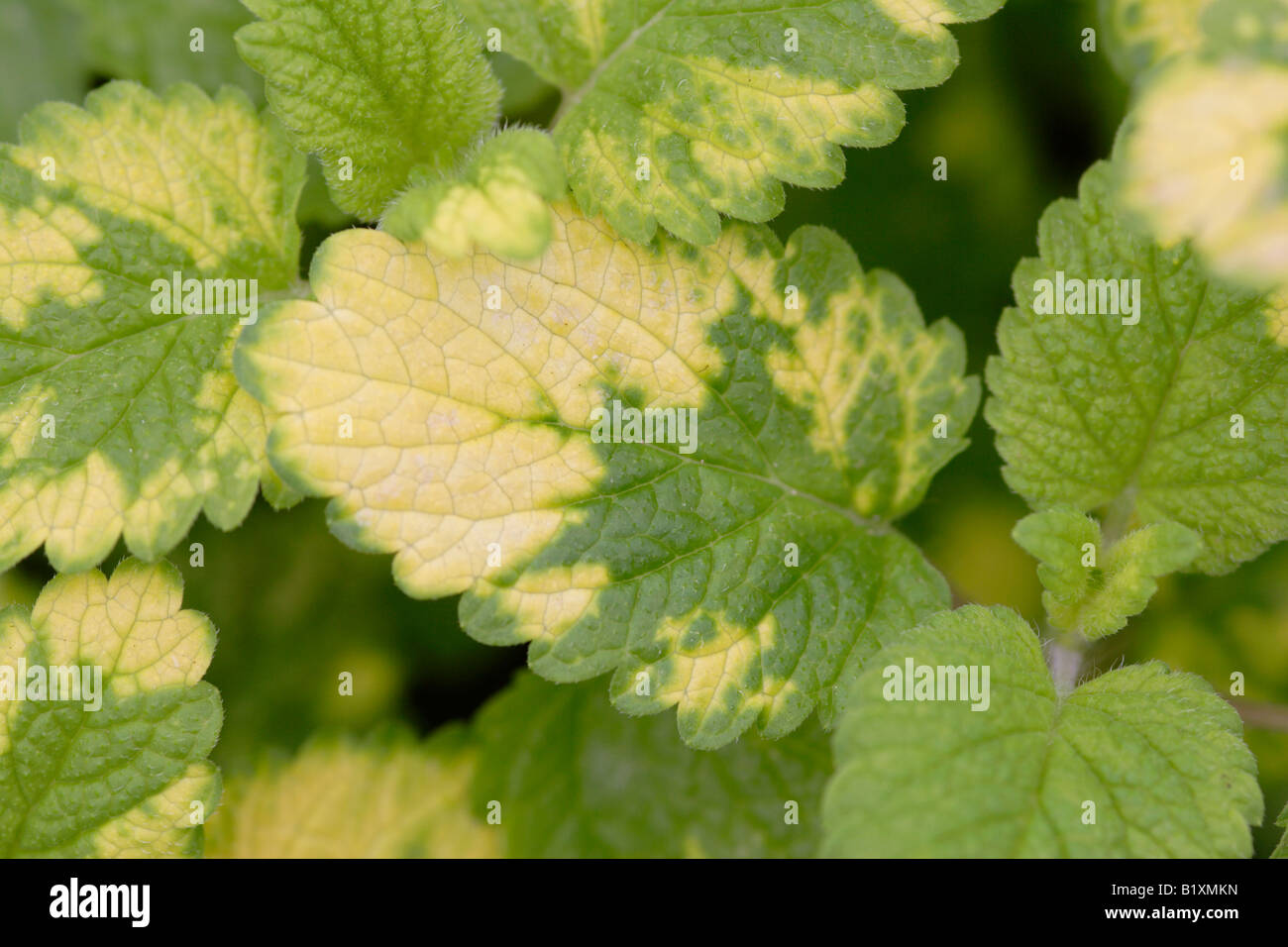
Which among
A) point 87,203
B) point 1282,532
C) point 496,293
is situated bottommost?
point 1282,532

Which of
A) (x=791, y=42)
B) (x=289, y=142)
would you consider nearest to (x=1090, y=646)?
(x=791, y=42)

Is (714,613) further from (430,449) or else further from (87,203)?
(87,203)

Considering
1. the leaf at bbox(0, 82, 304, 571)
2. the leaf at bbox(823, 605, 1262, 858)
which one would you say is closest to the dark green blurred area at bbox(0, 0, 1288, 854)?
the leaf at bbox(0, 82, 304, 571)

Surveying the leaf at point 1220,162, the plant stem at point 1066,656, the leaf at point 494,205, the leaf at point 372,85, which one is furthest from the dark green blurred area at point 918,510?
the leaf at point 1220,162

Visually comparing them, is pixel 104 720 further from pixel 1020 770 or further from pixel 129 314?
pixel 1020 770

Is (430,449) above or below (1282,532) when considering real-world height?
above

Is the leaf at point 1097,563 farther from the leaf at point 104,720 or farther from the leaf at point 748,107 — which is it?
the leaf at point 104,720
